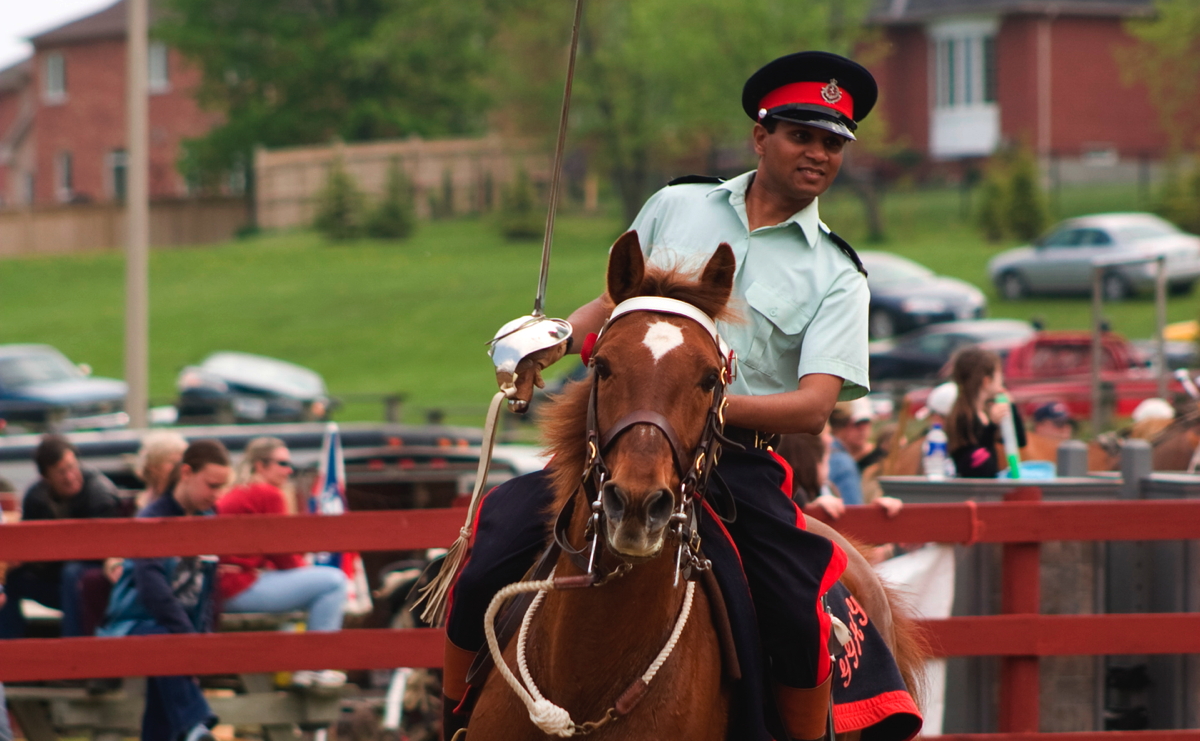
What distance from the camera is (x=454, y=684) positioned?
13.8ft

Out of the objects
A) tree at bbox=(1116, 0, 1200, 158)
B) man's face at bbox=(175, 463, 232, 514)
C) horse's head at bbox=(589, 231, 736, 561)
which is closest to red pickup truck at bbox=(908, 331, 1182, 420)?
man's face at bbox=(175, 463, 232, 514)

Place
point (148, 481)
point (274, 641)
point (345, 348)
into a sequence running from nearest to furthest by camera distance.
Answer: point (274, 641), point (148, 481), point (345, 348)

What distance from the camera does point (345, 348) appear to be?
1342 inches

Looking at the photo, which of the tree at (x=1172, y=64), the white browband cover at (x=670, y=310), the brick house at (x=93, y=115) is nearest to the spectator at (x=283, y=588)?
the white browband cover at (x=670, y=310)

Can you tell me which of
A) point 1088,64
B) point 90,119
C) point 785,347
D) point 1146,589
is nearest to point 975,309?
point 1088,64

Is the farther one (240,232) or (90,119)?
(90,119)

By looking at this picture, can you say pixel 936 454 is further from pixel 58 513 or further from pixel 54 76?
pixel 54 76

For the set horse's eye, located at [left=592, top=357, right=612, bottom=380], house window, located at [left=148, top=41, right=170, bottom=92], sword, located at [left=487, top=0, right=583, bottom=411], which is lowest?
horse's eye, located at [left=592, top=357, right=612, bottom=380]

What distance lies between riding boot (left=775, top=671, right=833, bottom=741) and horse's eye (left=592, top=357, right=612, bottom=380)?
109 centimetres

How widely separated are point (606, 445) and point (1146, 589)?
419 centimetres

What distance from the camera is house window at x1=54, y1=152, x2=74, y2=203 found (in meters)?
57.7

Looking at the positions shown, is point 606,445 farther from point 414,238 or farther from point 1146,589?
point 414,238

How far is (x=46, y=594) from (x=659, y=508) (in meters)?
5.64

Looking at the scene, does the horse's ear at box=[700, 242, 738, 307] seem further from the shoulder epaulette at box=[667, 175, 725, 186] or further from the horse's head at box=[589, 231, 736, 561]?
the shoulder epaulette at box=[667, 175, 725, 186]
